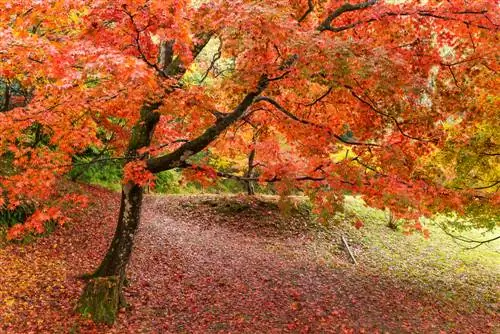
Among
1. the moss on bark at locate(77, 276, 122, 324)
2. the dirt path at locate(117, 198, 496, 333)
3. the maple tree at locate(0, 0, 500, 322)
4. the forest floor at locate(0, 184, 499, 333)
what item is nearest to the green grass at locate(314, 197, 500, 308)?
the forest floor at locate(0, 184, 499, 333)

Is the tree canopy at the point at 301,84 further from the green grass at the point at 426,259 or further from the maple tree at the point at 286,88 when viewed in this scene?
the green grass at the point at 426,259

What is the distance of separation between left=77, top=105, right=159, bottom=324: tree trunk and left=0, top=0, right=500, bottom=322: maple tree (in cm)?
3

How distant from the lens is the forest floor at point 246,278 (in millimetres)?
9102

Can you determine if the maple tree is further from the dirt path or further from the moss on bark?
the dirt path

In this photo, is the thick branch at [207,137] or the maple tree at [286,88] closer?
the maple tree at [286,88]

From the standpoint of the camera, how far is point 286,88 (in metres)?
9.51

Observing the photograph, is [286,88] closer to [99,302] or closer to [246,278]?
[246,278]

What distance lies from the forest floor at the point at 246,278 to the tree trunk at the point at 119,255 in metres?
0.30

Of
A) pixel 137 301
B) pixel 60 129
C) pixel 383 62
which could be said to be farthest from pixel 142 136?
pixel 383 62

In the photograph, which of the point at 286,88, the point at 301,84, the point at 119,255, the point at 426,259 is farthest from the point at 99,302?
the point at 426,259

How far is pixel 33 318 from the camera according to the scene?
8.06m

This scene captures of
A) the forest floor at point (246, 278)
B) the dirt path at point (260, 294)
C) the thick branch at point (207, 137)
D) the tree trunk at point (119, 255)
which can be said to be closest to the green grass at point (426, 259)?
the forest floor at point (246, 278)

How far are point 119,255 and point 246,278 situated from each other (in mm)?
4451

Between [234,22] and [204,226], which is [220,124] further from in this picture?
[204,226]
